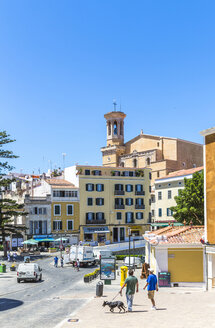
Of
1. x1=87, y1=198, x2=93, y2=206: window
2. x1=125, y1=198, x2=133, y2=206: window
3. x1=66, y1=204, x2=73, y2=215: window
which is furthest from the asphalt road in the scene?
x1=125, y1=198, x2=133, y2=206: window

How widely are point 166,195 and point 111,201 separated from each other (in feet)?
32.6

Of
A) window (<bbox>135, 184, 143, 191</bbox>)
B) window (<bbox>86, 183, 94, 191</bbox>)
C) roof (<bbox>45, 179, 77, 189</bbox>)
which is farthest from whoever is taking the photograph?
window (<bbox>135, 184, 143, 191</bbox>)

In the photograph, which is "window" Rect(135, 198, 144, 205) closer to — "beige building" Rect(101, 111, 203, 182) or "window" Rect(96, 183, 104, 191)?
"window" Rect(96, 183, 104, 191)

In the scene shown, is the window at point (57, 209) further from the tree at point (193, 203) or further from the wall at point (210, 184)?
the wall at point (210, 184)

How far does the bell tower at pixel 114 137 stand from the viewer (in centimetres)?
9969

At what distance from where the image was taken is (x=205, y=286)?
26391mm

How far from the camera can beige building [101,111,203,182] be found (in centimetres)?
8888

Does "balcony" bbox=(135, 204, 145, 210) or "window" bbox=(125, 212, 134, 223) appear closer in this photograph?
"window" bbox=(125, 212, 134, 223)

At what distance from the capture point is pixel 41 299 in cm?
2523

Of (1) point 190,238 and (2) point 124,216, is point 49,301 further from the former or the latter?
(2) point 124,216

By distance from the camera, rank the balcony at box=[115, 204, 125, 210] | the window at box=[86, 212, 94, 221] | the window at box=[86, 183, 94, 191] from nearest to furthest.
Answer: the window at box=[86, 212, 94, 221], the window at box=[86, 183, 94, 191], the balcony at box=[115, 204, 125, 210]

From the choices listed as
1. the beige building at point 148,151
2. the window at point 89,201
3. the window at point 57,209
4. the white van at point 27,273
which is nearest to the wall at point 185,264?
the white van at point 27,273

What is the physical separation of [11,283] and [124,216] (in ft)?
142

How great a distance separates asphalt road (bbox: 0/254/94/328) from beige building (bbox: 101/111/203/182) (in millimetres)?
50280
